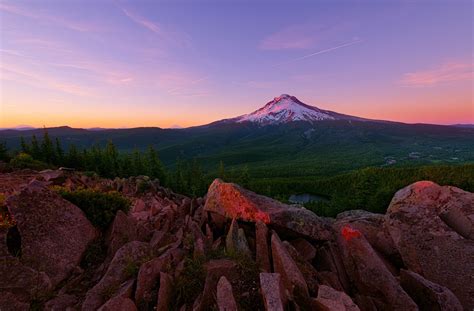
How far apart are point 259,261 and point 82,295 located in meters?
5.46

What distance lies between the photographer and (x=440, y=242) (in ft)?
36.7

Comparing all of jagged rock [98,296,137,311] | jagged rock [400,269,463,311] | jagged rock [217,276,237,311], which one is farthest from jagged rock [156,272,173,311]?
jagged rock [400,269,463,311]

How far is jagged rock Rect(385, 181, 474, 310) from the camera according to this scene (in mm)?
9991

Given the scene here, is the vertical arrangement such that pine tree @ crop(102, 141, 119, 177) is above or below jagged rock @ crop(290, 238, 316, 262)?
below

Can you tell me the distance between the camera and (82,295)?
24.6 ft

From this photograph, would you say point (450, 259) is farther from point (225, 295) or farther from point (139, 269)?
point (139, 269)

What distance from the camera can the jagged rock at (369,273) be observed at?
783cm

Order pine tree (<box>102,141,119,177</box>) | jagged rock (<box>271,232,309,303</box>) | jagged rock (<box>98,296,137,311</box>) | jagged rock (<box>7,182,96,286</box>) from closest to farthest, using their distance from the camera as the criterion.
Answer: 1. jagged rock (<box>98,296,137,311</box>)
2. jagged rock (<box>271,232,309,303</box>)
3. jagged rock (<box>7,182,96,286</box>)
4. pine tree (<box>102,141,119,177</box>)

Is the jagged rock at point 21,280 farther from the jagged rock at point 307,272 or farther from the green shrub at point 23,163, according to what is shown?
the green shrub at point 23,163

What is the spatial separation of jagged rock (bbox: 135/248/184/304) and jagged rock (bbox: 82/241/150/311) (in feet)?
1.79

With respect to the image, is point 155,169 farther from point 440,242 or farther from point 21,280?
point 440,242

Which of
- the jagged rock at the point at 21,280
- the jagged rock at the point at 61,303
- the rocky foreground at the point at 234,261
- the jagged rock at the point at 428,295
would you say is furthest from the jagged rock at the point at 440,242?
the jagged rock at the point at 21,280

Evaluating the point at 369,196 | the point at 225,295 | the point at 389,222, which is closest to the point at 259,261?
the point at 225,295

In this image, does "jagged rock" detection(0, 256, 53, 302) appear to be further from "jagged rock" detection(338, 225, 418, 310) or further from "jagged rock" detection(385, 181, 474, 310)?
"jagged rock" detection(385, 181, 474, 310)
